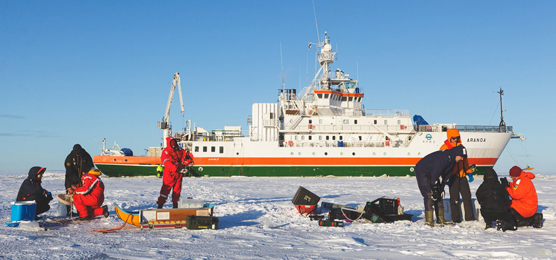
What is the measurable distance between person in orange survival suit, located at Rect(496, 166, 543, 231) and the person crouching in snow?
6122mm

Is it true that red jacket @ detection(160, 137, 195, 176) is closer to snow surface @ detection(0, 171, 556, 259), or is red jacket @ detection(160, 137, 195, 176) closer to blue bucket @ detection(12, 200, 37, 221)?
snow surface @ detection(0, 171, 556, 259)

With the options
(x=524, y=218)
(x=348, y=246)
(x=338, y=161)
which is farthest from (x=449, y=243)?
(x=338, y=161)

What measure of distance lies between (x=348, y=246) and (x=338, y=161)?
21258 millimetres

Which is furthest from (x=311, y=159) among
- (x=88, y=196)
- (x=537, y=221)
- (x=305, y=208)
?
(x=88, y=196)

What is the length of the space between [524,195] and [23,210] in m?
7.14

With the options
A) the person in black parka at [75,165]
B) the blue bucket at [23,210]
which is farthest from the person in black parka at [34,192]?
the person in black parka at [75,165]

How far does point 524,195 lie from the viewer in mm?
5840

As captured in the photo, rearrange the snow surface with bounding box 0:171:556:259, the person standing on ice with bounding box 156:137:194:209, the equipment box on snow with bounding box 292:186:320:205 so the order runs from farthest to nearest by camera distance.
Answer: the equipment box on snow with bounding box 292:186:320:205 → the person standing on ice with bounding box 156:137:194:209 → the snow surface with bounding box 0:171:556:259

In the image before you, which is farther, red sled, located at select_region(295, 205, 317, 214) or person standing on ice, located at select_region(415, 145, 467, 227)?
red sled, located at select_region(295, 205, 317, 214)

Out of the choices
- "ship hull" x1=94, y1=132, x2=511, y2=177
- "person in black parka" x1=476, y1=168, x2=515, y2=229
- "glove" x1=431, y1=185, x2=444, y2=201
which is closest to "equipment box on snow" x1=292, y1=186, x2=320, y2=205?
"glove" x1=431, y1=185, x2=444, y2=201

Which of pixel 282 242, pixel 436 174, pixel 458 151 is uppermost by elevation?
pixel 458 151

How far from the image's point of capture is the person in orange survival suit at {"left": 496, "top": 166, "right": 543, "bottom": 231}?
5.79m

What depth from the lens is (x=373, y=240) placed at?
5.04 meters

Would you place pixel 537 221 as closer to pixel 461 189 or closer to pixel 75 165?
pixel 461 189
